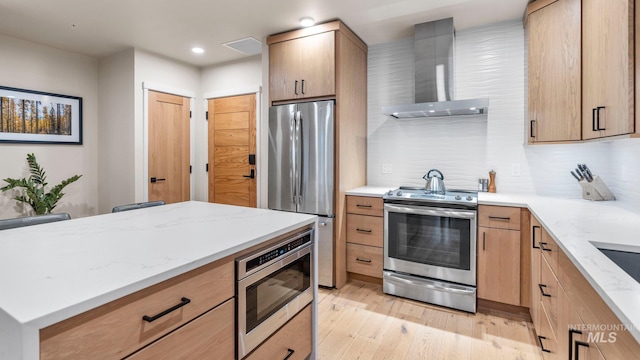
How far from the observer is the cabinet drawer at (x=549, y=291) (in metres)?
1.56

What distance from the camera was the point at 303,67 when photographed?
324 cm

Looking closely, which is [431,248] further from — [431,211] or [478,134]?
[478,134]

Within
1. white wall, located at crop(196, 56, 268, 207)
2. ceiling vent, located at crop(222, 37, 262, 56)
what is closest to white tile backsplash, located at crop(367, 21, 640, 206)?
ceiling vent, located at crop(222, 37, 262, 56)

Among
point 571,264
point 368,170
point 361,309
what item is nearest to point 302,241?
point 571,264

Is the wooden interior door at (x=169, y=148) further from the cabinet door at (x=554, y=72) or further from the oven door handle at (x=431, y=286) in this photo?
the cabinet door at (x=554, y=72)

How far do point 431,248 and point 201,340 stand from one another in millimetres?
2148

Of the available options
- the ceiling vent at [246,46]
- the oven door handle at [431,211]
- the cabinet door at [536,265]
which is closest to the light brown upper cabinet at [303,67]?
the ceiling vent at [246,46]

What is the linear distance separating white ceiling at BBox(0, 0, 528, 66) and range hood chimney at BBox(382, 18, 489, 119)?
12 cm

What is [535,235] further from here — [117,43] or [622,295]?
[117,43]

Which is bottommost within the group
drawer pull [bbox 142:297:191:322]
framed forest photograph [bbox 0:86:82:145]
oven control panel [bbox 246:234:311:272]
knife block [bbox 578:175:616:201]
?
drawer pull [bbox 142:297:191:322]

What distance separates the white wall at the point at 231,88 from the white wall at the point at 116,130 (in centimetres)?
96

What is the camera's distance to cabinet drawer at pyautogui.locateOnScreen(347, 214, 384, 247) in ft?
10.0

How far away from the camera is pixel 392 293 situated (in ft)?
Result: 9.72

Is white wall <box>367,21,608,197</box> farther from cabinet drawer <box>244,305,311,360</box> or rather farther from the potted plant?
the potted plant
